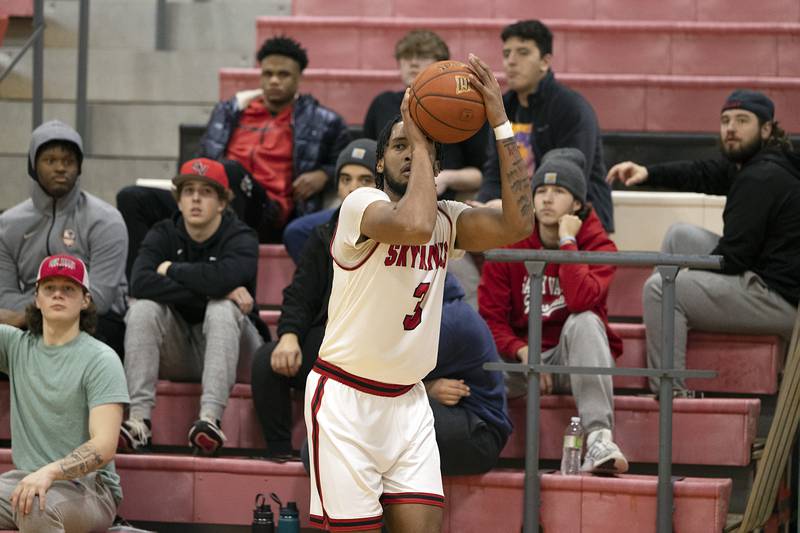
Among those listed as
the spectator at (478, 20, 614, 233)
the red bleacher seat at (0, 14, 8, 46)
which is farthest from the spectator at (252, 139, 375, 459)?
the red bleacher seat at (0, 14, 8, 46)

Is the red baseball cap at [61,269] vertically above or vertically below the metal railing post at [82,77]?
below

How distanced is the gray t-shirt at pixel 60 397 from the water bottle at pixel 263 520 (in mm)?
505

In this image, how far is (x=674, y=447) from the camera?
5508 mm

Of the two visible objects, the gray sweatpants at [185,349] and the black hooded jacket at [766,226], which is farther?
the black hooded jacket at [766,226]

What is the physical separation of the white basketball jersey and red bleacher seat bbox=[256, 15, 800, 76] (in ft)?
14.4

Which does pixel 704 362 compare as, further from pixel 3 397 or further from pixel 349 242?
pixel 3 397

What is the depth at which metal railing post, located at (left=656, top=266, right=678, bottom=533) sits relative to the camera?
493 cm

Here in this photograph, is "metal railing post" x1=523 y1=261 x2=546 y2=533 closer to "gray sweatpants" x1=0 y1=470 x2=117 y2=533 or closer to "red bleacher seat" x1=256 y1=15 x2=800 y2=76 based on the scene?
"gray sweatpants" x1=0 y1=470 x2=117 y2=533

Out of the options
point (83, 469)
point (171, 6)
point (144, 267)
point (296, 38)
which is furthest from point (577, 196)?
point (171, 6)

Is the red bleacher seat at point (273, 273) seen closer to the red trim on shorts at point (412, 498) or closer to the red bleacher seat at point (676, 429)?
the red bleacher seat at point (676, 429)

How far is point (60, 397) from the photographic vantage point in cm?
512

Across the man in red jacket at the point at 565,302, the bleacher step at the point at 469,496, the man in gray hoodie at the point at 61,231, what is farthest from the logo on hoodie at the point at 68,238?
the man in red jacket at the point at 565,302

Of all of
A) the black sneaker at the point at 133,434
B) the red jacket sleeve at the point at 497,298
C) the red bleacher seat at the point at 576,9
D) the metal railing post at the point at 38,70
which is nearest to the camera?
the black sneaker at the point at 133,434

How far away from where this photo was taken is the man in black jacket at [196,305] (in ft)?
18.4
